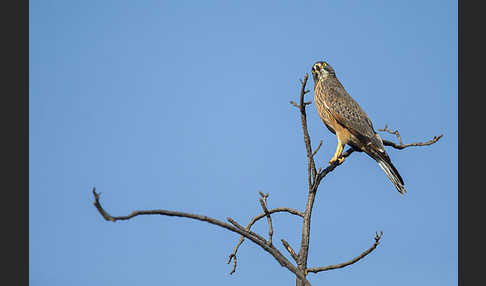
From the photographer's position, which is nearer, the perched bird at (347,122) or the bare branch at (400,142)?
the bare branch at (400,142)

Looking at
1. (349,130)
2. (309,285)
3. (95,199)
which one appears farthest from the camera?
(349,130)

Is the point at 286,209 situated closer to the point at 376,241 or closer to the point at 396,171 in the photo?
the point at 376,241

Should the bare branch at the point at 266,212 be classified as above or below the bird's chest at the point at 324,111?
below

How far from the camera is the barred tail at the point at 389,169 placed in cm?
717

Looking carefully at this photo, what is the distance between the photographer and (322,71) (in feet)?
29.5

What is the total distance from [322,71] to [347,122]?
4.78ft

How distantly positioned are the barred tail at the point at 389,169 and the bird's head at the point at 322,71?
6.48ft

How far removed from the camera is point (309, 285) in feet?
12.5

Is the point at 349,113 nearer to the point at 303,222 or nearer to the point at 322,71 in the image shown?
the point at 322,71

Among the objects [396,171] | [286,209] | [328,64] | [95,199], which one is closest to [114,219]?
[95,199]

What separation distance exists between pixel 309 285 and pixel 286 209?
4.60 feet

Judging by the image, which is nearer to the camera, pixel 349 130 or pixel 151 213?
pixel 151 213

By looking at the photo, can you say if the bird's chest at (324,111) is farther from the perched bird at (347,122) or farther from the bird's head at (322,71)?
the bird's head at (322,71)

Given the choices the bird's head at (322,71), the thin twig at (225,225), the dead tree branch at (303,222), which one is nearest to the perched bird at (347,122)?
the bird's head at (322,71)
